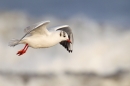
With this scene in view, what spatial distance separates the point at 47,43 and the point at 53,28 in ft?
2.13

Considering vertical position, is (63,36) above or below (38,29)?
above

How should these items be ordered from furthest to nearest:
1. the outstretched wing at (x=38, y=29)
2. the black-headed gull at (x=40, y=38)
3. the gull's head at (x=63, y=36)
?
the gull's head at (x=63, y=36) < the black-headed gull at (x=40, y=38) < the outstretched wing at (x=38, y=29)

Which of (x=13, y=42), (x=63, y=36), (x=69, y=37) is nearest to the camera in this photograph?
(x=13, y=42)

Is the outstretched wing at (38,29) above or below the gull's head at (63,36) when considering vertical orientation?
below

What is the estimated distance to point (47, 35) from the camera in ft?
37.6

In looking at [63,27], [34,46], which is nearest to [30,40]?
[34,46]

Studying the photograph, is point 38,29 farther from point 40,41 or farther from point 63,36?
point 63,36

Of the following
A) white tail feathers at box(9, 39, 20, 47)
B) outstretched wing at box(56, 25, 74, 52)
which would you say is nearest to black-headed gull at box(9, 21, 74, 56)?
white tail feathers at box(9, 39, 20, 47)

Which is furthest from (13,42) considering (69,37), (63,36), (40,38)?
(69,37)

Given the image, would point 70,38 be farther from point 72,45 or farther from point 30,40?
point 30,40

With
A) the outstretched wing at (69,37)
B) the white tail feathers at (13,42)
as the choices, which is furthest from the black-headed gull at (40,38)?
the outstretched wing at (69,37)

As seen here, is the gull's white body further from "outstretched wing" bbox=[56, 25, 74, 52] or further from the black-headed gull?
"outstretched wing" bbox=[56, 25, 74, 52]

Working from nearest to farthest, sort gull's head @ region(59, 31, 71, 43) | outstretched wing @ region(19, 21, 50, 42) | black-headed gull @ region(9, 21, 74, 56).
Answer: outstretched wing @ region(19, 21, 50, 42)
black-headed gull @ region(9, 21, 74, 56)
gull's head @ region(59, 31, 71, 43)

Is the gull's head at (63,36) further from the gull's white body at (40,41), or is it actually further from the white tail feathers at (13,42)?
the white tail feathers at (13,42)
